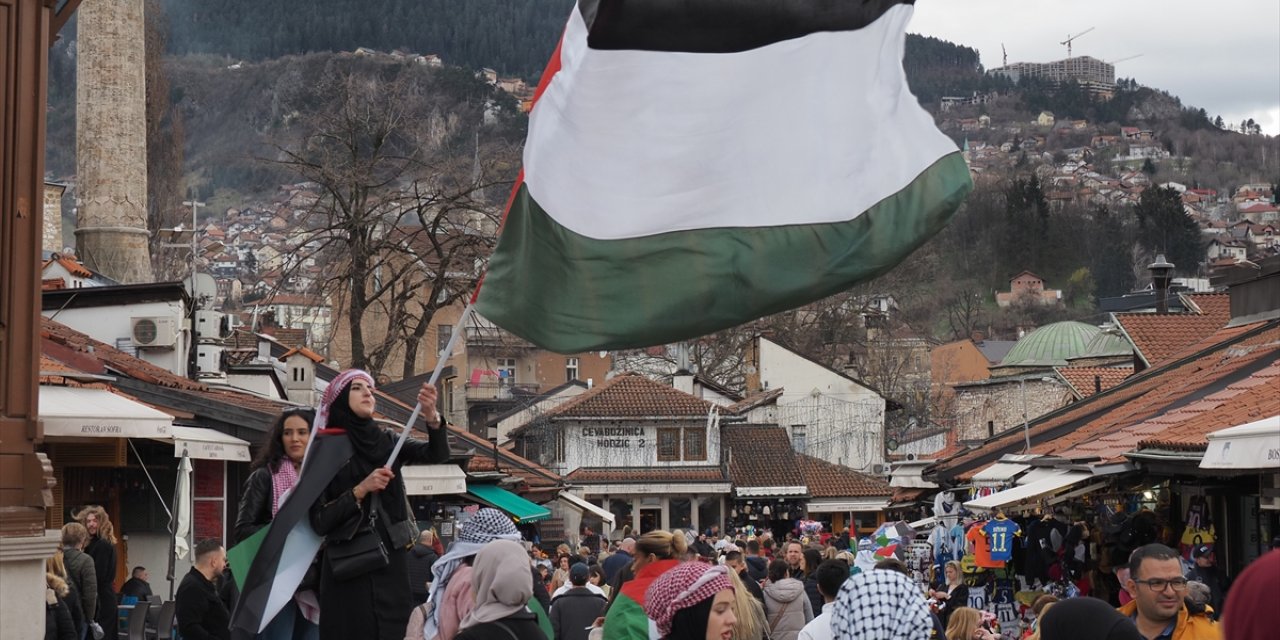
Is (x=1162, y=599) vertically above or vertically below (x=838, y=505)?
above

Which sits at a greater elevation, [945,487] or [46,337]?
[46,337]

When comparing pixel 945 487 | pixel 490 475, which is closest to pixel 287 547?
pixel 945 487

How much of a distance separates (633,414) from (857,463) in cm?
1548

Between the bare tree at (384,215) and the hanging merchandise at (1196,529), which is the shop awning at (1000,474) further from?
the bare tree at (384,215)

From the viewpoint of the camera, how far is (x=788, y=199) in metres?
7.39

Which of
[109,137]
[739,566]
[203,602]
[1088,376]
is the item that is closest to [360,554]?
[203,602]

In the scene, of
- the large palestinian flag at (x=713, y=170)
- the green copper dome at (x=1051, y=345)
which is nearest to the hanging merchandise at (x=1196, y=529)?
the large palestinian flag at (x=713, y=170)

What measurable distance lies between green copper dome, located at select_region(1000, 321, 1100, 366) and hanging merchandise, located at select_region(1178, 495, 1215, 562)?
86.5 meters

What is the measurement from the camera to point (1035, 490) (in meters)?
16.6

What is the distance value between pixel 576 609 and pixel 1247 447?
463 centimetres

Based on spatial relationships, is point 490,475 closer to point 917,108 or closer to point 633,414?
point 917,108

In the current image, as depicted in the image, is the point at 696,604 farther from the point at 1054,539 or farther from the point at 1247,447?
the point at 1054,539

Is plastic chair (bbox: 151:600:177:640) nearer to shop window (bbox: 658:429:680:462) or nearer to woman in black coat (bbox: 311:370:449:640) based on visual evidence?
woman in black coat (bbox: 311:370:449:640)

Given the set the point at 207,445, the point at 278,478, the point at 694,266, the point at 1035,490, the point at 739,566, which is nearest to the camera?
the point at 694,266
